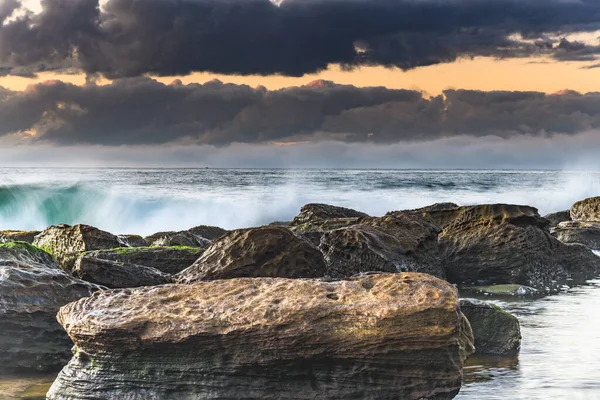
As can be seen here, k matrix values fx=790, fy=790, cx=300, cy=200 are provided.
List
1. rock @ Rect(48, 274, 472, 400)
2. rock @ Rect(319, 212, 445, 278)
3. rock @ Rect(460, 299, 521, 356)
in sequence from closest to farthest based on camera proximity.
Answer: rock @ Rect(48, 274, 472, 400) → rock @ Rect(460, 299, 521, 356) → rock @ Rect(319, 212, 445, 278)

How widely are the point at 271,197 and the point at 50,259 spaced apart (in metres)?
40.5

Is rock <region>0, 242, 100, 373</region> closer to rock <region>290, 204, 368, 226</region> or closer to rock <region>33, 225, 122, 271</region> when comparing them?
rock <region>33, 225, 122, 271</region>

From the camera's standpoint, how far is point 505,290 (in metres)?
12.7

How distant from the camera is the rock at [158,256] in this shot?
10102 millimetres

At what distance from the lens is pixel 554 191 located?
5566cm

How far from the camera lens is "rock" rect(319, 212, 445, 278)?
10852 mm

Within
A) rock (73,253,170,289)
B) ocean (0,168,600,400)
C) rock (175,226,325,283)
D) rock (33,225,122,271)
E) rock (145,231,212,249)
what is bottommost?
ocean (0,168,600,400)

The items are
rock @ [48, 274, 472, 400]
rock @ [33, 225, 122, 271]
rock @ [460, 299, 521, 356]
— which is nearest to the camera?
rock @ [48, 274, 472, 400]

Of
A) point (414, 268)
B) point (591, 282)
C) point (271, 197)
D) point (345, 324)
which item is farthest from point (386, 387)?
point (271, 197)

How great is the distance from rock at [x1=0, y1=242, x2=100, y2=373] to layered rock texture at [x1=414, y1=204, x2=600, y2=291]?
7.79m

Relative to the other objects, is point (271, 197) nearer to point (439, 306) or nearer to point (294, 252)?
point (294, 252)

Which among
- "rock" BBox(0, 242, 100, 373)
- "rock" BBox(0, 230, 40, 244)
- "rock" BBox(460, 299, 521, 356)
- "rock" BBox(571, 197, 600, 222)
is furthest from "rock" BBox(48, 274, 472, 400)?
"rock" BBox(571, 197, 600, 222)

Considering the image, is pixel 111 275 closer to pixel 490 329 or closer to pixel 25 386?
pixel 25 386

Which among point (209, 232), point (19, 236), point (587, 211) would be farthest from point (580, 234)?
point (19, 236)
